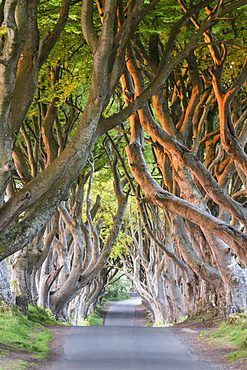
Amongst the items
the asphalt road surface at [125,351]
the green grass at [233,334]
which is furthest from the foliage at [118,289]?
the green grass at [233,334]

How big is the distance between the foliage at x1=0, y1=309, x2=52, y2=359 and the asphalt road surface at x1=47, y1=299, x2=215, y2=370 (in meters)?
0.53

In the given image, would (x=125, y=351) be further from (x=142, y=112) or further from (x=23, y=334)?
(x=142, y=112)

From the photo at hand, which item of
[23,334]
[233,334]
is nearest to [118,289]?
[23,334]

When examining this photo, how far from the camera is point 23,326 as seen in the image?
12.5m

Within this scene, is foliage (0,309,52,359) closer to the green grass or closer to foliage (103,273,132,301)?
the green grass

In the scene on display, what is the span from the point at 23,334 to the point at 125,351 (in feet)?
9.09

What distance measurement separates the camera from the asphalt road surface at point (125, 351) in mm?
8398

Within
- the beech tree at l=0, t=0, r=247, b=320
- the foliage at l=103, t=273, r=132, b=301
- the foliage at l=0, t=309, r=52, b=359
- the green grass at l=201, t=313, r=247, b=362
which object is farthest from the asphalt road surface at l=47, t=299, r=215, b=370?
the foliage at l=103, t=273, r=132, b=301

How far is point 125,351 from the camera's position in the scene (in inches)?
397

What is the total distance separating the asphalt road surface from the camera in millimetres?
8398

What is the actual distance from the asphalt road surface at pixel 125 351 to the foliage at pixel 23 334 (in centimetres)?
53

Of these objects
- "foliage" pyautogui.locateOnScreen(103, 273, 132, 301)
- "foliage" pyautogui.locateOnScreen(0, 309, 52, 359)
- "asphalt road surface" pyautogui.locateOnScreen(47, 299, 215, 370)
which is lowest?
"asphalt road surface" pyautogui.locateOnScreen(47, 299, 215, 370)

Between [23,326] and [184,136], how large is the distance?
6.45 metres

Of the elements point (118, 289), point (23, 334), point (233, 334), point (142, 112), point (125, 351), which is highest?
point (142, 112)
